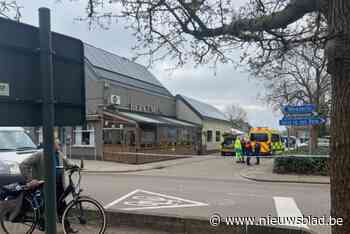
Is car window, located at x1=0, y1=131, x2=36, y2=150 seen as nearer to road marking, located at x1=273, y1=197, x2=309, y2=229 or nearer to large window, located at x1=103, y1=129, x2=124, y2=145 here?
road marking, located at x1=273, y1=197, x2=309, y2=229

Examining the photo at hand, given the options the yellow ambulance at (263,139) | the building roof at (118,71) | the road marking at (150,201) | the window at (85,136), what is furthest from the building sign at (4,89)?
the yellow ambulance at (263,139)

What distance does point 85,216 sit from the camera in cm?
580

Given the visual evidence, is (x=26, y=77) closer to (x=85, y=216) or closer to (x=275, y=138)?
(x=85, y=216)

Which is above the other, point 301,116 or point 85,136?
point 301,116

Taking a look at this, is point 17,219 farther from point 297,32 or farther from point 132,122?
point 132,122

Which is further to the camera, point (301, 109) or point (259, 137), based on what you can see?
point (259, 137)

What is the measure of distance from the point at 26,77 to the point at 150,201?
7642mm

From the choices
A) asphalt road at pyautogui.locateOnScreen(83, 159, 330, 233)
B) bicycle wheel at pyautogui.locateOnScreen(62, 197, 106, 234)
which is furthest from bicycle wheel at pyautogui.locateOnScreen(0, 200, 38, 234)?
asphalt road at pyautogui.locateOnScreen(83, 159, 330, 233)

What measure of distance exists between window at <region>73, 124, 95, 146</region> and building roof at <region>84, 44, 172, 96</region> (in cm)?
447

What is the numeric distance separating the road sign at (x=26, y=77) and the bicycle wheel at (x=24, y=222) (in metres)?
3.15

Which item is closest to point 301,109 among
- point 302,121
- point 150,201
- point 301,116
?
point 301,116

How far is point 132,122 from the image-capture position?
86.5 feet

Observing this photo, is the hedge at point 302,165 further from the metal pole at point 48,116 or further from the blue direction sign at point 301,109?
the metal pole at point 48,116

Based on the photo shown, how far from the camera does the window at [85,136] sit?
2810 cm
